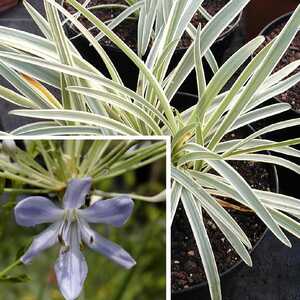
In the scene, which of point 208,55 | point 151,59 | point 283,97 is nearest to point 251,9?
point 283,97

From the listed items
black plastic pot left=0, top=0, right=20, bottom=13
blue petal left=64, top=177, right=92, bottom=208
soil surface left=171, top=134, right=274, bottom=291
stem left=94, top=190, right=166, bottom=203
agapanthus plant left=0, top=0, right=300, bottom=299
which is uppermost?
blue petal left=64, top=177, right=92, bottom=208

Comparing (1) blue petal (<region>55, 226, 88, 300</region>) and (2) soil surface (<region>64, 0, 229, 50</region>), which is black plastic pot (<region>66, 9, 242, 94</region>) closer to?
(2) soil surface (<region>64, 0, 229, 50</region>)

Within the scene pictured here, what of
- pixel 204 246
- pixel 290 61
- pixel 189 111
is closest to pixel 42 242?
pixel 204 246

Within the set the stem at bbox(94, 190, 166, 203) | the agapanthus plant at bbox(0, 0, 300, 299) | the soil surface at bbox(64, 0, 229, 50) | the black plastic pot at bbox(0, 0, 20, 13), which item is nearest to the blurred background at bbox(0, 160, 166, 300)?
the stem at bbox(94, 190, 166, 203)

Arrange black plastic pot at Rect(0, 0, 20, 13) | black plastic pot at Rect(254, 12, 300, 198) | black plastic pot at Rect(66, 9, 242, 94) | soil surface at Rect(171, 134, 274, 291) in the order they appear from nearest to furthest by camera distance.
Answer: soil surface at Rect(171, 134, 274, 291), black plastic pot at Rect(254, 12, 300, 198), black plastic pot at Rect(66, 9, 242, 94), black plastic pot at Rect(0, 0, 20, 13)

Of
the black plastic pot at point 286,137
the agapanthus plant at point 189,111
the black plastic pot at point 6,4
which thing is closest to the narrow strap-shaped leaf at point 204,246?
the agapanthus plant at point 189,111

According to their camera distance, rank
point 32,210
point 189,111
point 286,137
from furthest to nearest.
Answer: point 286,137, point 189,111, point 32,210

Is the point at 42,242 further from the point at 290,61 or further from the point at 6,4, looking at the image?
the point at 6,4

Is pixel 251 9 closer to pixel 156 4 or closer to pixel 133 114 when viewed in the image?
pixel 156 4
